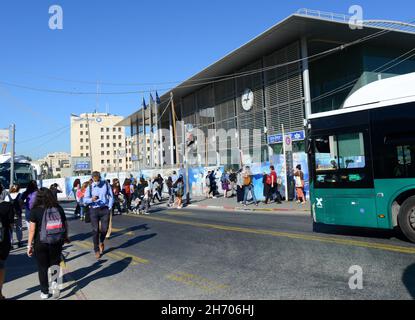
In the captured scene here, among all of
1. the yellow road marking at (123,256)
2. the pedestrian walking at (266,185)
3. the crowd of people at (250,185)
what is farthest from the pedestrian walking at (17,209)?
the pedestrian walking at (266,185)

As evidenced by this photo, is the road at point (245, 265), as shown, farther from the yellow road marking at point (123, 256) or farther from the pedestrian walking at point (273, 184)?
the pedestrian walking at point (273, 184)

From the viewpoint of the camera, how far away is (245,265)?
7.44m

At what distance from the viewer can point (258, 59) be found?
33.5 metres

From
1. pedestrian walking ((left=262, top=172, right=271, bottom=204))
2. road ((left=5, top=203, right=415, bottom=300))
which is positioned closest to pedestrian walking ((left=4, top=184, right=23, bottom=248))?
road ((left=5, top=203, right=415, bottom=300))

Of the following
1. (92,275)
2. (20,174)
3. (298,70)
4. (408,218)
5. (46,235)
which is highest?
(298,70)

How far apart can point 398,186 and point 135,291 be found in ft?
19.6

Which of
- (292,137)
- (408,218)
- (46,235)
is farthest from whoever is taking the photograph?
(292,137)

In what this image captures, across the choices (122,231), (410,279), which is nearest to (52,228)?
(410,279)

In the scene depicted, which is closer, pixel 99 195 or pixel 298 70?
pixel 99 195

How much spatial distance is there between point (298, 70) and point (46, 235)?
2540 centimetres

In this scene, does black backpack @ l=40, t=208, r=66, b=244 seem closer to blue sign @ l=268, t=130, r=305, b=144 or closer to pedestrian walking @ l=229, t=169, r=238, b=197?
pedestrian walking @ l=229, t=169, r=238, b=197

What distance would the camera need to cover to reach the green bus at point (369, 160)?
878 centimetres

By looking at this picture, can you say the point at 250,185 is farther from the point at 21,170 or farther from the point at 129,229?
the point at 21,170

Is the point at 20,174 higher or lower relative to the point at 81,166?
lower
